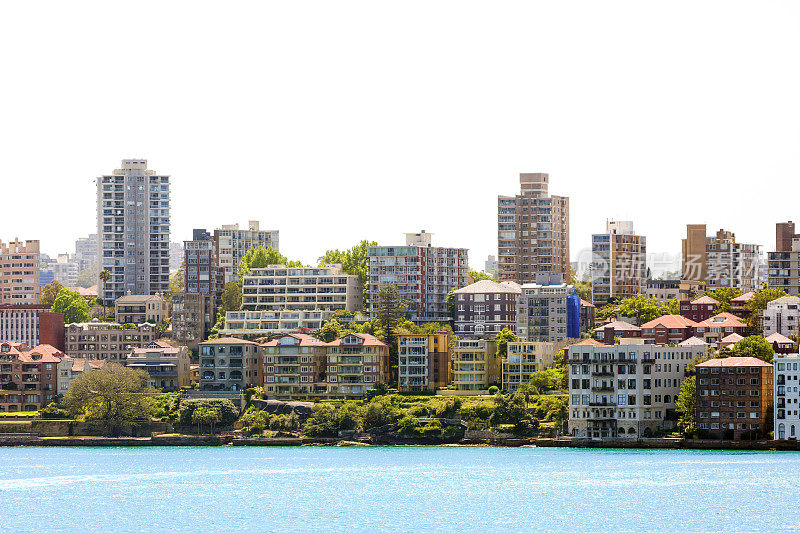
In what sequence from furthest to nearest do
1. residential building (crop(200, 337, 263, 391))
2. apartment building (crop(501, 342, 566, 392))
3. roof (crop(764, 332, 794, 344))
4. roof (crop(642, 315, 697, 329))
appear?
residential building (crop(200, 337, 263, 391)) < roof (crop(642, 315, 697, 329)) < apartment building (crop(501, 342, 566, 392)) < roof (crop(764, 332, 794, 344))

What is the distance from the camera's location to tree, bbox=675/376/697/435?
285 feet

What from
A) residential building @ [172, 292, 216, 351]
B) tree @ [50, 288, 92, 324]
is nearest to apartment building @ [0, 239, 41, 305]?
tree @ [50, 288, 92, 324]

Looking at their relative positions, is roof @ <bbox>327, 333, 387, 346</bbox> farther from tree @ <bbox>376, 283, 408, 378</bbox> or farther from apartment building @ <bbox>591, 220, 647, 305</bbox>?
apartment building @ <bbox>591, 220, 647, 305</bbox>

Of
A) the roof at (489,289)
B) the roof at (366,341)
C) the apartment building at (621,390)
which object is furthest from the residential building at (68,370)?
the apartment building at (621,390)

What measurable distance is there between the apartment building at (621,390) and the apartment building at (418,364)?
1451 cm

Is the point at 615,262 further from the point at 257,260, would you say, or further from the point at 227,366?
the point at 227,366

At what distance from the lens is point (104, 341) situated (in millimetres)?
118312

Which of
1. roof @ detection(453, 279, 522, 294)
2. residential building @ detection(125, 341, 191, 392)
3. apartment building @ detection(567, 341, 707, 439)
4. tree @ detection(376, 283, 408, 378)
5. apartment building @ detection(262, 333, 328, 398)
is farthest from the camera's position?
roof @ detection(453, 279, 522, 294)

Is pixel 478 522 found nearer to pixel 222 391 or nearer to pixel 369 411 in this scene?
pixel 369 411

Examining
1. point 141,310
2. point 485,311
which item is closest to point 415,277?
point 485,311

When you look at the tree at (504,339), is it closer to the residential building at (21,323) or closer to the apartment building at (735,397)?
the apartment building at (735,397)

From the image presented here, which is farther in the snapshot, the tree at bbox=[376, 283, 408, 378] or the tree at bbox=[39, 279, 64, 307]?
the tree at bbox=[39, 279, 64, 307]

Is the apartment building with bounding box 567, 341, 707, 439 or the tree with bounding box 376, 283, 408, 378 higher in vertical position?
the tree with bounding box 376, 283, 408, 378

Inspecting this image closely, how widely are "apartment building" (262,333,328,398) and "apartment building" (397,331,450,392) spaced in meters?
5.37
